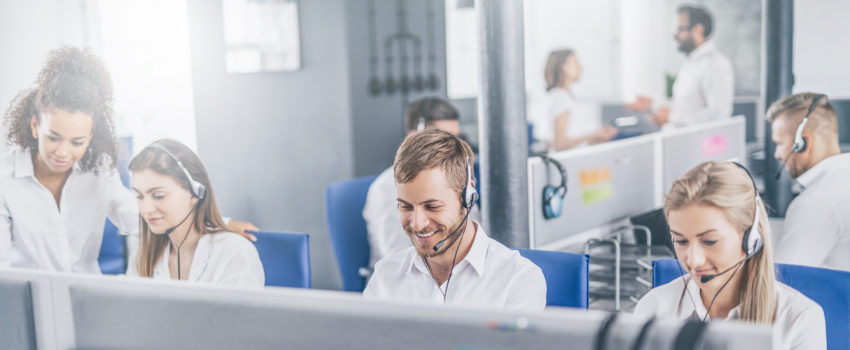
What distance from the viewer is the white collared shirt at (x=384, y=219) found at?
9.96 feet

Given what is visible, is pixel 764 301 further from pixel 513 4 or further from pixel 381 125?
pixel 381 125

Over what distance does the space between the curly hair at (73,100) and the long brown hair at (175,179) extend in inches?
8.5

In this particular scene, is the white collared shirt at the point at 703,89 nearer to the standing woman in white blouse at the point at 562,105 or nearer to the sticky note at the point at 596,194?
the standing woman in white blouse at the point at 562,105

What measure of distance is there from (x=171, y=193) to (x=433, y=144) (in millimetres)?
849

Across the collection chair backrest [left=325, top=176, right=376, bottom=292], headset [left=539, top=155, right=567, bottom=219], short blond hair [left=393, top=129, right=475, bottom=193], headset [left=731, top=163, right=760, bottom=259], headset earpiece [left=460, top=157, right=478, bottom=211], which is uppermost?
short blond hair [left=393, top=129, right=475, bottom=193]

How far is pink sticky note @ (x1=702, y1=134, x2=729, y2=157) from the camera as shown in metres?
3.78

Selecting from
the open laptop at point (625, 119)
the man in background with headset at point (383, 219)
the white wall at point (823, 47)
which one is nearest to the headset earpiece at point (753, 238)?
the man in background with headset at point (383, 219)

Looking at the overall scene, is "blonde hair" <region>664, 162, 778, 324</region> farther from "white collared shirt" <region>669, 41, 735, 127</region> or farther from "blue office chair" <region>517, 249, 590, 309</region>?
"white collared shirt" <region>669, 41, 735, 127</region>

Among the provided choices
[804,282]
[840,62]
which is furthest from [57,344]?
[840,62]

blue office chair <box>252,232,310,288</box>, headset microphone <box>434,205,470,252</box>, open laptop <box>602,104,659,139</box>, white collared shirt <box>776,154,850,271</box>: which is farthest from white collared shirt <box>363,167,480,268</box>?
open laptop <box>602,104,659,139</box>

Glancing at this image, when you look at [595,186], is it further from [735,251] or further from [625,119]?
[625,119]

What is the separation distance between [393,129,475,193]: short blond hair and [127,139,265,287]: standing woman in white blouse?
700 millimetres

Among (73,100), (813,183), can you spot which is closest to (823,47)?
(813,183)

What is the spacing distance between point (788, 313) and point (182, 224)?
1.50 metres
